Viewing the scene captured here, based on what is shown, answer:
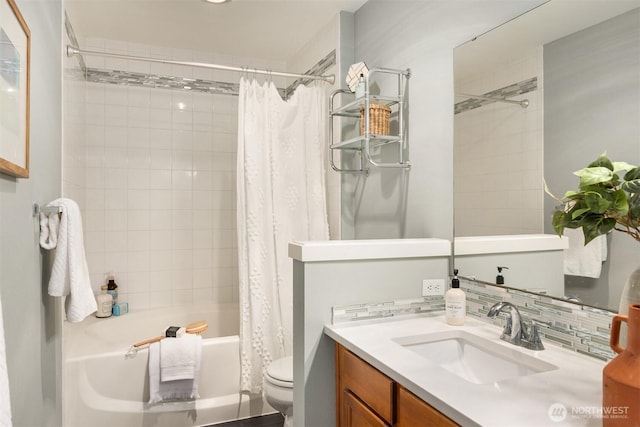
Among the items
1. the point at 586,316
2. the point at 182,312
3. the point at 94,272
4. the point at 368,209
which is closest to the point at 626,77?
the point at 586,316

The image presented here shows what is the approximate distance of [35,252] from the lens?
1.46 meters

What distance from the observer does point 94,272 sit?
3076 millimetres

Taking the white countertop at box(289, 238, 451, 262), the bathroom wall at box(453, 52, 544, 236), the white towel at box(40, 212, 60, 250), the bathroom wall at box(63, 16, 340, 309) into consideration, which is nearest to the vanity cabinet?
the white countertop at box(289, 238, 451, 262)

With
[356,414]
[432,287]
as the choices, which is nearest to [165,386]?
[356,414]

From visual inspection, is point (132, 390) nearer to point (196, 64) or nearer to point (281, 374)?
point (281, 374)

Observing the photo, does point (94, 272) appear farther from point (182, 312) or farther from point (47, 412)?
point (47, 412)

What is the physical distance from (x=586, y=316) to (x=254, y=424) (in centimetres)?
191

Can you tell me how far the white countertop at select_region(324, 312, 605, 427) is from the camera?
86cm

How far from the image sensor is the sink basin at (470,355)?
1260 mm

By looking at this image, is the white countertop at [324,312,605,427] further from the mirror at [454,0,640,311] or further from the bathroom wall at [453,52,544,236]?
the bathroom wall at [453,52,544,236]

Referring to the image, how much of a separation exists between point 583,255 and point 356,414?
883 millimetres

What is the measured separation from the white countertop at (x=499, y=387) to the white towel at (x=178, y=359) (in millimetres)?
1214

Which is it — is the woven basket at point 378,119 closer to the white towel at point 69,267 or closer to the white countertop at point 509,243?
the white countertop at point 509,243

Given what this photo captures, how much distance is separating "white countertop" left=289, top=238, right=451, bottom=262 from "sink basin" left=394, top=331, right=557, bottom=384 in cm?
34
